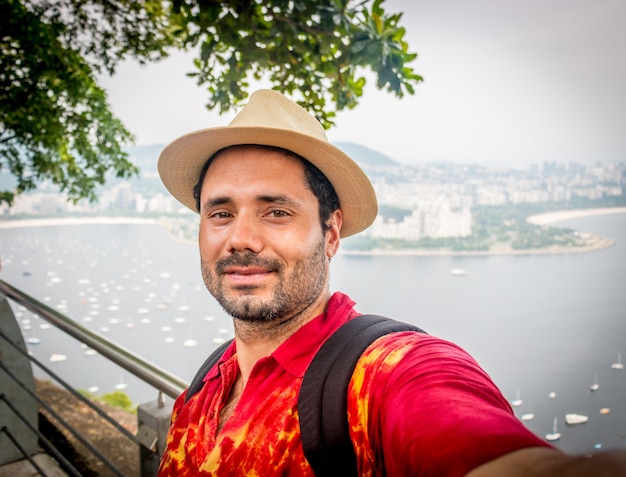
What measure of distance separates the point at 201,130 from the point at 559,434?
12.2 feet

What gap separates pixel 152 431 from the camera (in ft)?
4.18

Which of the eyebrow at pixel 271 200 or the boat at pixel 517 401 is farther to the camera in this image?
the boat at pixel 517 401

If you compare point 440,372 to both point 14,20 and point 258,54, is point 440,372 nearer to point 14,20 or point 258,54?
point 258,54

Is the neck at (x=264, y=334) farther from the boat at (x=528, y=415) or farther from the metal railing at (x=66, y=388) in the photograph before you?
the boat at (x=528, y=415)

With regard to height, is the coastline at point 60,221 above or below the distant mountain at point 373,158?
below

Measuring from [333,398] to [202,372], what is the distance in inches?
22.1

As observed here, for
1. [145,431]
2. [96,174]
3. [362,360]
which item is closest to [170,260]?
[96,174]

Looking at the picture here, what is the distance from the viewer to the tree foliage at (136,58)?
1.91 meters

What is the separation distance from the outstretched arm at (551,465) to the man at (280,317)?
0.32ft

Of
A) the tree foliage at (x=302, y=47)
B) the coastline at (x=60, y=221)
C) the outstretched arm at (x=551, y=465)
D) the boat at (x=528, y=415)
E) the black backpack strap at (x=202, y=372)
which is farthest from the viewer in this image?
the coastline at (x=60, y=221)

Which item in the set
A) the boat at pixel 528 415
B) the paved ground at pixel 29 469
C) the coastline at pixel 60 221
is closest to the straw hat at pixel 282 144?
the paved ground at pixel 29 469

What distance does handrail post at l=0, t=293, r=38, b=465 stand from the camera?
203 cm

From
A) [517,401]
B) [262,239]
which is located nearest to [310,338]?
[262,239]

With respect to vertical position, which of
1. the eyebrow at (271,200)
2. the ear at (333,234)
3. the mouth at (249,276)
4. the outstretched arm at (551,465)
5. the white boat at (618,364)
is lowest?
the white boat at (618,364)
